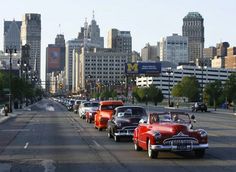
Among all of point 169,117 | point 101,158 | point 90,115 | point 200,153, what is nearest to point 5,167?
point 101,158

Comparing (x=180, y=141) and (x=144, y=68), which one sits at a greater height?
(x=144, y=68)

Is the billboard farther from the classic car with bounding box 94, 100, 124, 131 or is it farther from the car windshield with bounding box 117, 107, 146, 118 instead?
the car windshield with bounding box 117, 107, 146, 118

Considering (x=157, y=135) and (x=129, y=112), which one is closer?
(x=157, y=135)

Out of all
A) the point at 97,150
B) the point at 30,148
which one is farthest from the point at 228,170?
the point at 30,148

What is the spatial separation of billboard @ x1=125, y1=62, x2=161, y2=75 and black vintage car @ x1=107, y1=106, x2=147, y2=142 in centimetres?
10419

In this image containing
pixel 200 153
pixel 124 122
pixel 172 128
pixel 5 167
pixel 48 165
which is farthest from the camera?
pixel 124 122

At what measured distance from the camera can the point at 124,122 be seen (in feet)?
80.1

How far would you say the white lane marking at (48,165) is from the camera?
1511cm

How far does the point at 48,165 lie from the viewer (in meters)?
16.1

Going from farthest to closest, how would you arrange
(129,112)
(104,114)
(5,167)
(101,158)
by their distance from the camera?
(104,114) → (129,112) → (101,158) → (5,167)

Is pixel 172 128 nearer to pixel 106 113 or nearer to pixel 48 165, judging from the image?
pixel 48 165

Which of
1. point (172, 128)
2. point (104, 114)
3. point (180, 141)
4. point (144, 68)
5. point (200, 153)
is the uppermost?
point (144, 68)

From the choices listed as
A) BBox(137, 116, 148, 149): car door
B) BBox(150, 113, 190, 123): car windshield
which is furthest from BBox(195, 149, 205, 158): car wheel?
BBox(137, 116, 148, 149): car door

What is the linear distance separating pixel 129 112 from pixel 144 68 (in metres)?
106
